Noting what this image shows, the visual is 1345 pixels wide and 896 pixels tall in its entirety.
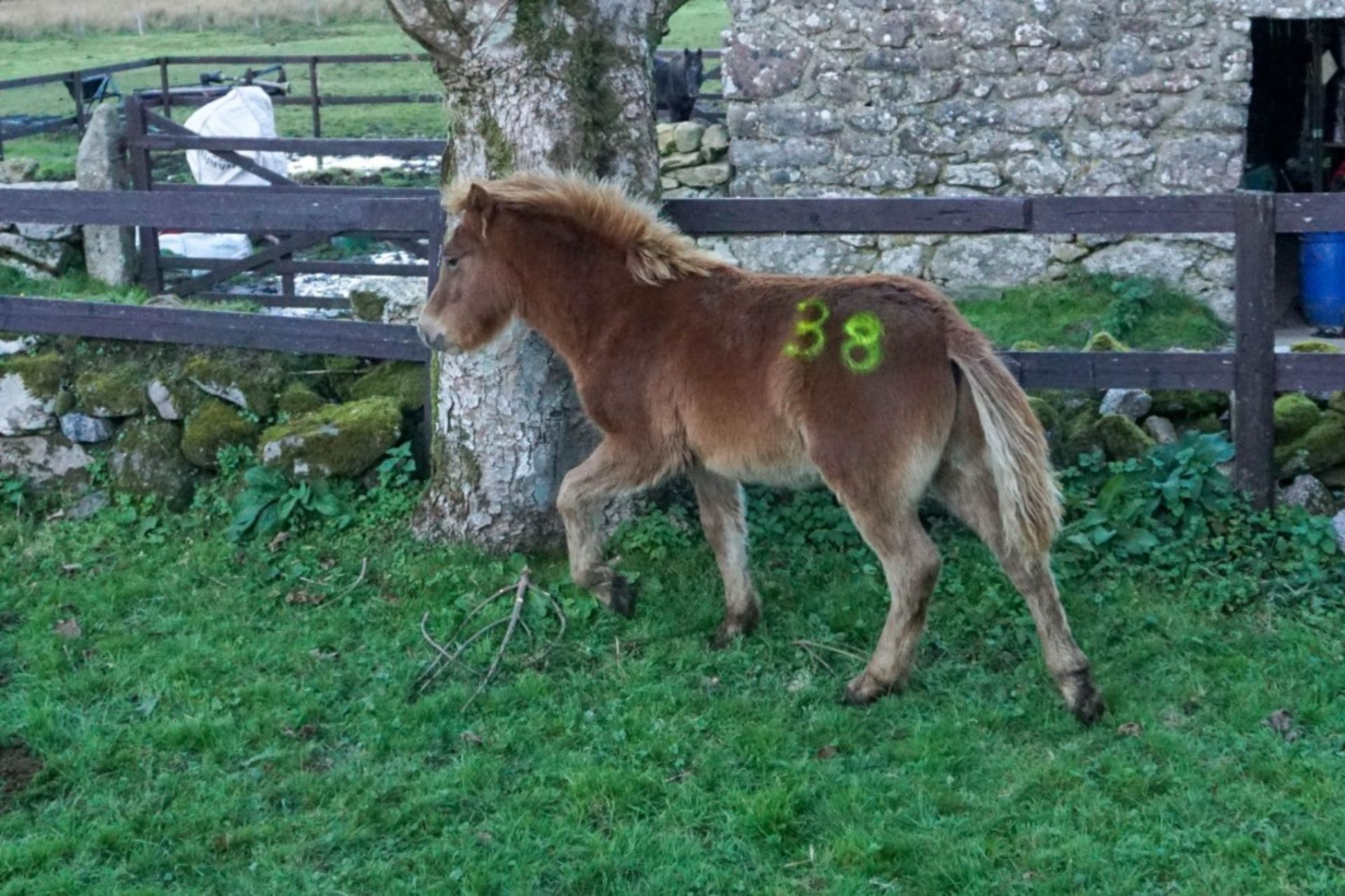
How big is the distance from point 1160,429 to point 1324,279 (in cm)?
457

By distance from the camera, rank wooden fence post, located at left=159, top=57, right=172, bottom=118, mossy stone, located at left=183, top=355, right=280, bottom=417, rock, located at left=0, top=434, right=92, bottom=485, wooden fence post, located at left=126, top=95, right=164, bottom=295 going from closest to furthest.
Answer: mossy stone, located at left=183, top=355, right=280, bottom=417 < rock, located at left=0, top=434, right=92, bottom=485 < wooden fence post, located at left=126, top=95, right=164, bottom=295 < wooden fence post, located at left=159, top=57, right=172, bottom=118

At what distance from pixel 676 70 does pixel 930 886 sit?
10283 mm

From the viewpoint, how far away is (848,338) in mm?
5125

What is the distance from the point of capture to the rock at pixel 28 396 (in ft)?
24.8

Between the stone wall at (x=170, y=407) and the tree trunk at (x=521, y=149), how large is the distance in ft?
2.39

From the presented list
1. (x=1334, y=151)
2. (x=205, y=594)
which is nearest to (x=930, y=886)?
(x=205, y=594)

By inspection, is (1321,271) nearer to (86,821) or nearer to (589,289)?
(589,289)

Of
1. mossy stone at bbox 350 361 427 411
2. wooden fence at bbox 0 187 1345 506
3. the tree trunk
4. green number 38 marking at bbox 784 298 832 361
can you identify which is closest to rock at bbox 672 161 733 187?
mossy stone at bbox 350 361 427 411

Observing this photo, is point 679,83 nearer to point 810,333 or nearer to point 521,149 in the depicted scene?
point 521,149

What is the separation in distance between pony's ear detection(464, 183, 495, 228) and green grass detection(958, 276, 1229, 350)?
4.96m

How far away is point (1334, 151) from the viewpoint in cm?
1229

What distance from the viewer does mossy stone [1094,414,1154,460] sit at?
6.63 meters

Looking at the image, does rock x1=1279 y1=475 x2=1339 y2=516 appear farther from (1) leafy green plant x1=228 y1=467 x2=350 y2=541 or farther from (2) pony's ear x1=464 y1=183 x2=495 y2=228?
(1) leafy green plant x1=228 y1=467 x2=350 y2=541

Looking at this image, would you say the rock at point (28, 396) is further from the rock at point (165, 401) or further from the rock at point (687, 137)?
the rock at point (687, 137)
